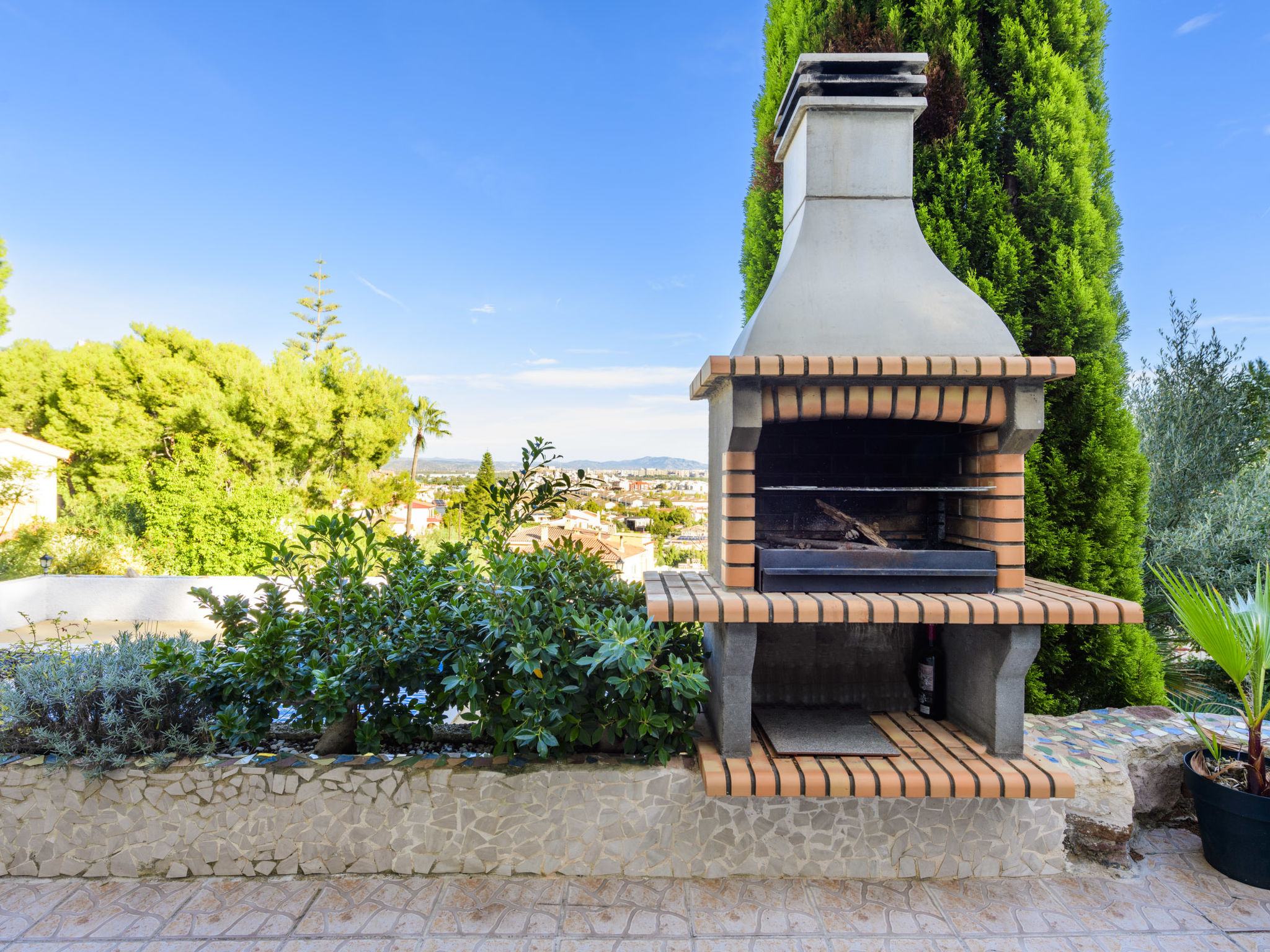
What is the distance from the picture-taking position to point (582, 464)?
2.65 meters

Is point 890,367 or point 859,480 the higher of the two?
point 890,367

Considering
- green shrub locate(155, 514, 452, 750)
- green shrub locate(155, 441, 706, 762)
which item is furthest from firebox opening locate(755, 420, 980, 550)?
green shrub locate(155, 514, 452, 750)

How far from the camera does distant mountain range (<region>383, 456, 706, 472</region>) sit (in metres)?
2.65

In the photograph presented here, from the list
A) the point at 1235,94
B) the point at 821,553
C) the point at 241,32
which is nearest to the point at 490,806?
the point at 821,553

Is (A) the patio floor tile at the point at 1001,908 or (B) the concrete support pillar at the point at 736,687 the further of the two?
(B) the concrete support pillar at the point at 736,687

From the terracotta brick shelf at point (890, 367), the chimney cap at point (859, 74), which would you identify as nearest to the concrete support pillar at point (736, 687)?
the terracotta brick shelf at point (890, 367)

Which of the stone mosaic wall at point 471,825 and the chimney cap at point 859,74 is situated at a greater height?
the chimney cap at point 859,74

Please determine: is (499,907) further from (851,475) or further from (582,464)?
(851,475)

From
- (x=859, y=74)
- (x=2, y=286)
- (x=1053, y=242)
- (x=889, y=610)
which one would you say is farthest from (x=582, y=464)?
(x=2, y=286)

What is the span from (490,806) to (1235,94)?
9311mm

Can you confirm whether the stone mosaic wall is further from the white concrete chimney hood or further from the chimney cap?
the chimney cap

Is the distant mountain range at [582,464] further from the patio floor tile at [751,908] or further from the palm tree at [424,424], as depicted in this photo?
the patio floor tile at [751,908]

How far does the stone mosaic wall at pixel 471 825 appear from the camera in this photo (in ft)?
6.40

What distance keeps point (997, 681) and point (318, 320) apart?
72.2ft
